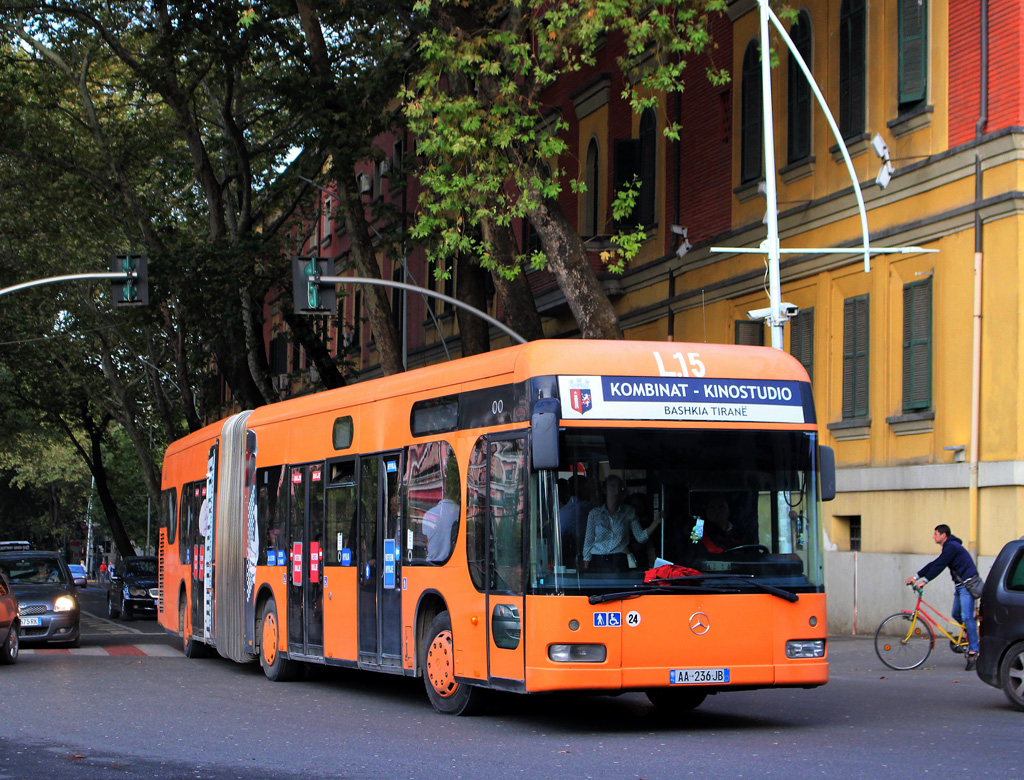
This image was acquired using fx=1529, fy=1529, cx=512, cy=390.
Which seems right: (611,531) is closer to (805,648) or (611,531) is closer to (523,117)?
(805,648)

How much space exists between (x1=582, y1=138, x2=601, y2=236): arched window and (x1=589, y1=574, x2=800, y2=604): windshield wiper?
2000 cm

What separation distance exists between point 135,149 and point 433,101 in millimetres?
17665

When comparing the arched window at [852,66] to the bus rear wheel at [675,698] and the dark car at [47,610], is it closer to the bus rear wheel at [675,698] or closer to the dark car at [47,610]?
the bus rear wheel at [675,698]

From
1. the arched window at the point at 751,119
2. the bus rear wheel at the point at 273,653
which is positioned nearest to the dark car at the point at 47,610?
the bus rear wheel at the point at 273,653

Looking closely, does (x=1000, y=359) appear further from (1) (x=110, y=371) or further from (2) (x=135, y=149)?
(1) (x=110, y=371)

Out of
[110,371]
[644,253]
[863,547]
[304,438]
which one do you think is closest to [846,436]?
[863,547]

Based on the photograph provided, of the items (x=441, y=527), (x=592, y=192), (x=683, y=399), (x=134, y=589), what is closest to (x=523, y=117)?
(x=441, y=527)

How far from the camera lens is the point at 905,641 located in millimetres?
17328

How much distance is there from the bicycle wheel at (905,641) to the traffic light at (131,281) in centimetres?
1403

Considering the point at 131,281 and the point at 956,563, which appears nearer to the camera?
the point at 956,563

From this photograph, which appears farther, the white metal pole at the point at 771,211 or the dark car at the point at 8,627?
the white metal pole at the point at 771,211

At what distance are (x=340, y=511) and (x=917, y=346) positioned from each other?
31.3ft

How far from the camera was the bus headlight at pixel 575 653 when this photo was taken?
10922 mm

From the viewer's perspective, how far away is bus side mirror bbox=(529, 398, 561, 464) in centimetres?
1066
